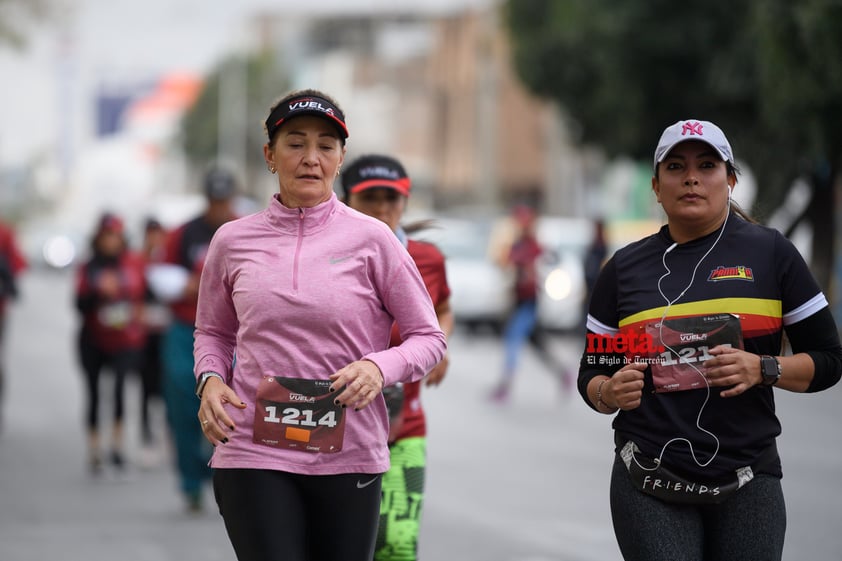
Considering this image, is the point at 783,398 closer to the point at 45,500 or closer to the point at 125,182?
the point at 45,500

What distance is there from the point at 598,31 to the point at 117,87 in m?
52.8

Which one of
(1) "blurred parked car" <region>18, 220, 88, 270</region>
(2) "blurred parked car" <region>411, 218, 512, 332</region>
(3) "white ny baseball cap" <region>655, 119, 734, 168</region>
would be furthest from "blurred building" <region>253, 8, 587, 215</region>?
(3) "white ny baseball cap" <region>655, 119, 734, 168</region>

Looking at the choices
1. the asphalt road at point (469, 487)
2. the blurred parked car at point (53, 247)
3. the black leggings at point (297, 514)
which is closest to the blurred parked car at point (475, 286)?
the asphalt road at point (469, 487)

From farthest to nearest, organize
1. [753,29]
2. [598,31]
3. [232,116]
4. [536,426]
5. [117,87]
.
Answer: [232,116] → [117,87] → [598,31] → [753,29] → [536,426]

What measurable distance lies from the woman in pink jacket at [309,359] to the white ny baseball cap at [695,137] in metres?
0.81

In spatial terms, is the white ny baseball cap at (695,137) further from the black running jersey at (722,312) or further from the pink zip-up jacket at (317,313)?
the pink zip-up jacket at (317,313)

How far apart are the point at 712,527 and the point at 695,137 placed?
111 centimetres

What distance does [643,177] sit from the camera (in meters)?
49.7

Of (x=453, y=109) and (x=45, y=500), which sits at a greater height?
(x=453, y=109)

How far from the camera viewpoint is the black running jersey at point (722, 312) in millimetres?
4242

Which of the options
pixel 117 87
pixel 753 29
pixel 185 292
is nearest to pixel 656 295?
pixel 185 292

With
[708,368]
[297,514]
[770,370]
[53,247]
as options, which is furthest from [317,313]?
[53,247]

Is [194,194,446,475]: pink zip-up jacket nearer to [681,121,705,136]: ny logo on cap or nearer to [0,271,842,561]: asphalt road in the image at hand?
[681,121,705,136]: ny logo on cap

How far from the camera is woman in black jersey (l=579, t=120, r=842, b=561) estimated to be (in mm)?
4227
